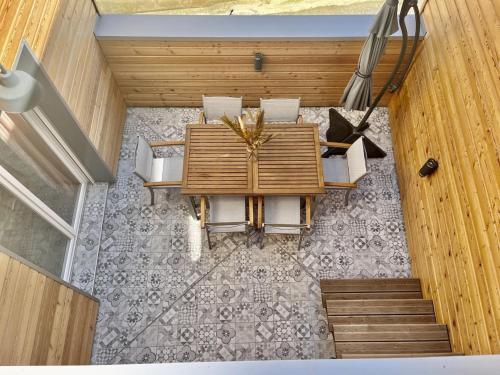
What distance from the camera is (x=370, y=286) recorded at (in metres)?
3.94

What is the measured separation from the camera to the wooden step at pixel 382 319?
3.52 metres

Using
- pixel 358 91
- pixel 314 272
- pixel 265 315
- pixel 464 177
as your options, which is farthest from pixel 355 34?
pixel 265 315

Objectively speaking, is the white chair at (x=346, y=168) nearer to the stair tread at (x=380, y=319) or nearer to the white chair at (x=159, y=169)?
the stair tread at (x=380, y=319)

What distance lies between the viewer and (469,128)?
3.07 m

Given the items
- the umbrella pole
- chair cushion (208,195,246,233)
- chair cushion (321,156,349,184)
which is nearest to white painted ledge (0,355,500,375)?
chair cushion (208,195,246,233)

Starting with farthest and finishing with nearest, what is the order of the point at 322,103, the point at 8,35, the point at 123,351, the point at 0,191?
the point at 322,103 → the point at 123,351 → the point at 0,191 → the point at 8,35

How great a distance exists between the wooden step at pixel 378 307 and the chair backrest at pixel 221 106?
2422mm

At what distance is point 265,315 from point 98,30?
11.9 feet

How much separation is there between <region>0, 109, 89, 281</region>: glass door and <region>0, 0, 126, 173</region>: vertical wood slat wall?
0.37 m

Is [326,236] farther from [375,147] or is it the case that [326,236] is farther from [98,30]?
[98,30]

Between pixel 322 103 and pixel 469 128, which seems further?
pixel 322 103

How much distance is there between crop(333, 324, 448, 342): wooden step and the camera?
10.7ft

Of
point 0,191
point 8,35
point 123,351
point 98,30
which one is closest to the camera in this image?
point 8,35

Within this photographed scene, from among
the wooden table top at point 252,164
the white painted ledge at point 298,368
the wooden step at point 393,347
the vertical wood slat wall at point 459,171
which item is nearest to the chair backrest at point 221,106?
the wooden table top at point 252,164
